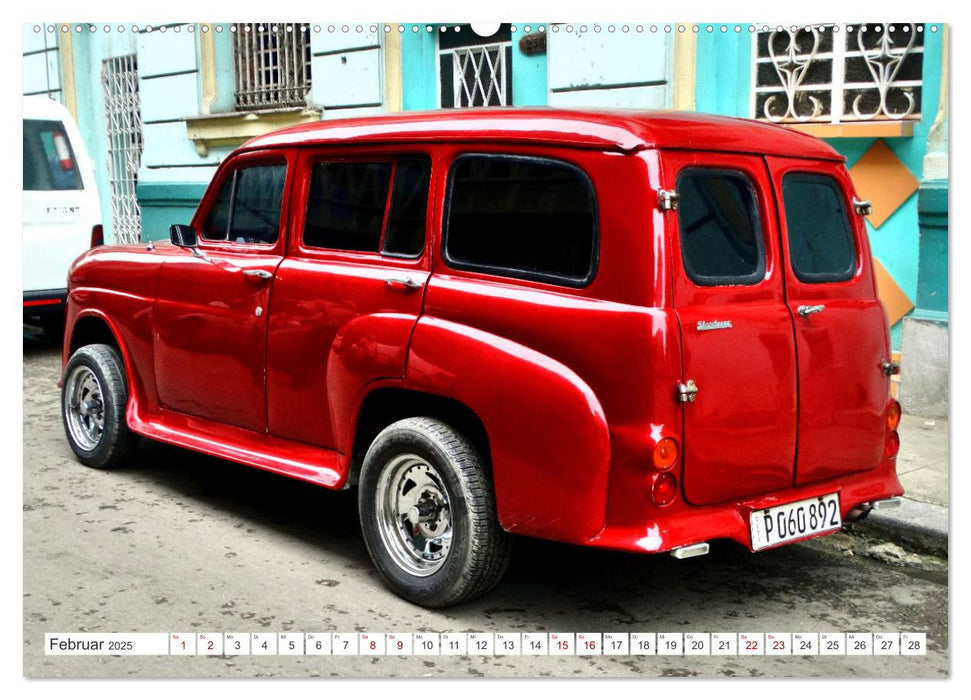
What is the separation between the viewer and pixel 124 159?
9.36 meters

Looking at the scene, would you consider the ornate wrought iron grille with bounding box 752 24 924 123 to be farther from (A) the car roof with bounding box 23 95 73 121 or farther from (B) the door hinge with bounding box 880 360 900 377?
(A) the car roof with bounding box 23 95 73 121

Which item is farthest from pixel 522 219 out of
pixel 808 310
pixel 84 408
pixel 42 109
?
pixel 42 109

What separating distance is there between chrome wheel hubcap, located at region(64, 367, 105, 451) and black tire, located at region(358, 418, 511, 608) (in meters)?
2.25

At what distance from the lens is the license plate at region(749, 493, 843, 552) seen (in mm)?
3760

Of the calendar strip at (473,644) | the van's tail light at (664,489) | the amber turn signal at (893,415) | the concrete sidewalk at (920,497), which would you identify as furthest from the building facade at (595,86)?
the calendar strip at (473,644)

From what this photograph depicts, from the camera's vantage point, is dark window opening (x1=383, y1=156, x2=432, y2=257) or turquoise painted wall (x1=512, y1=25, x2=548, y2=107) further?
turquoise painted wall (x1=512, y1=25, x2=548, y2=107)

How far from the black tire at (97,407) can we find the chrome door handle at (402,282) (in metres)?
2.11

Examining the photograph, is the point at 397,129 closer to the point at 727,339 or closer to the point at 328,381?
Answer: the point at 328,381

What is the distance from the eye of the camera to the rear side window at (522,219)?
3691 mm

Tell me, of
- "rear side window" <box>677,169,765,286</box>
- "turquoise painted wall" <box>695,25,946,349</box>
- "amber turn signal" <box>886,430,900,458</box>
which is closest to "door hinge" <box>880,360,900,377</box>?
"amber turn signal" <box>886,430,900,458</box>

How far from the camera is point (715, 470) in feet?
11.9

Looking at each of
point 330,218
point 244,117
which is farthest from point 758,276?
point 244,117

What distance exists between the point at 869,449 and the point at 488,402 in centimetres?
151

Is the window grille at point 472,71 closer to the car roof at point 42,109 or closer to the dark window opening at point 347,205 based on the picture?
the car roof at point 42,109
